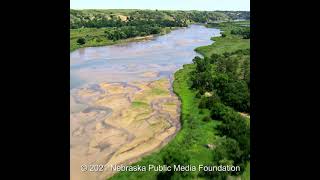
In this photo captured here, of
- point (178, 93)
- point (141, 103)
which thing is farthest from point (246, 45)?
point (141, 103)

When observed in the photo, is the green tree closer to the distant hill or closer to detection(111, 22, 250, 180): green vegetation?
the distant hill

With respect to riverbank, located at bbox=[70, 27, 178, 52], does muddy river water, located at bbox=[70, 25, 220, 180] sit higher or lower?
lower

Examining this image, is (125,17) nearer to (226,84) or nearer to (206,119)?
(226,84)

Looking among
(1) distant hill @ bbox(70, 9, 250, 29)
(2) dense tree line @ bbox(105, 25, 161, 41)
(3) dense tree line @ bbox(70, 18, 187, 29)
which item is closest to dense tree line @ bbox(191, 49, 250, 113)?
(2) dense tree line @ bbox(105, 25, 161, 41)

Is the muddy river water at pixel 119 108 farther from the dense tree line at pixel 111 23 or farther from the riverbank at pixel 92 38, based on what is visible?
the dense tree line at pixel 111 23

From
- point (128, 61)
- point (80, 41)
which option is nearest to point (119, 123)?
point (128, 61)
